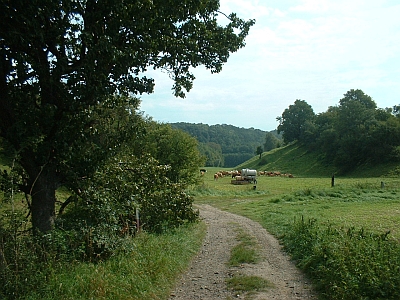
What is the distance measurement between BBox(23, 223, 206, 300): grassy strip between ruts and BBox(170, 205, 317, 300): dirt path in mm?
371

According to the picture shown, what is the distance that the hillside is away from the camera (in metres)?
56.2

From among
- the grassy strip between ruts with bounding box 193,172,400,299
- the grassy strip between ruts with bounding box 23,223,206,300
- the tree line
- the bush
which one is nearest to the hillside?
the tree line

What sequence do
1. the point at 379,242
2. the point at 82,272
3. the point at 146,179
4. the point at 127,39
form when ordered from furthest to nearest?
the point at 146,179
the point at 127,39
the point at 379,242
the point at 82,272

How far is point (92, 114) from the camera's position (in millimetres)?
8789

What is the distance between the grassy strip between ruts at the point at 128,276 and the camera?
6109 millimetres

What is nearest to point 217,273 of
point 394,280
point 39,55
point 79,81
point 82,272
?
point 82,272

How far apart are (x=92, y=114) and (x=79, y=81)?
0.95 metres

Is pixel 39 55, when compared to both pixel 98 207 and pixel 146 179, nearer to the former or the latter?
pixel 98 207

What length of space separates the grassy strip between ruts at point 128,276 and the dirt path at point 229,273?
0.37 metres

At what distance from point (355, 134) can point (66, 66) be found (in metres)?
68.6

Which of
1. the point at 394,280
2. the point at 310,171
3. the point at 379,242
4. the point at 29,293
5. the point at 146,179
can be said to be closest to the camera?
the point at 29,293

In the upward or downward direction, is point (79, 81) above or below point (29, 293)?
above

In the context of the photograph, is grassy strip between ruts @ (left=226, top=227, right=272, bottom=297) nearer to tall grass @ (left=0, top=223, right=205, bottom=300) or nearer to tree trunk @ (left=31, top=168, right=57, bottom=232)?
tall grass @ (left=0, top=223, right=205, bottom=300)

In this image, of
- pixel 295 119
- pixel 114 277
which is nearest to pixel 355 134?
pixel 295 119
